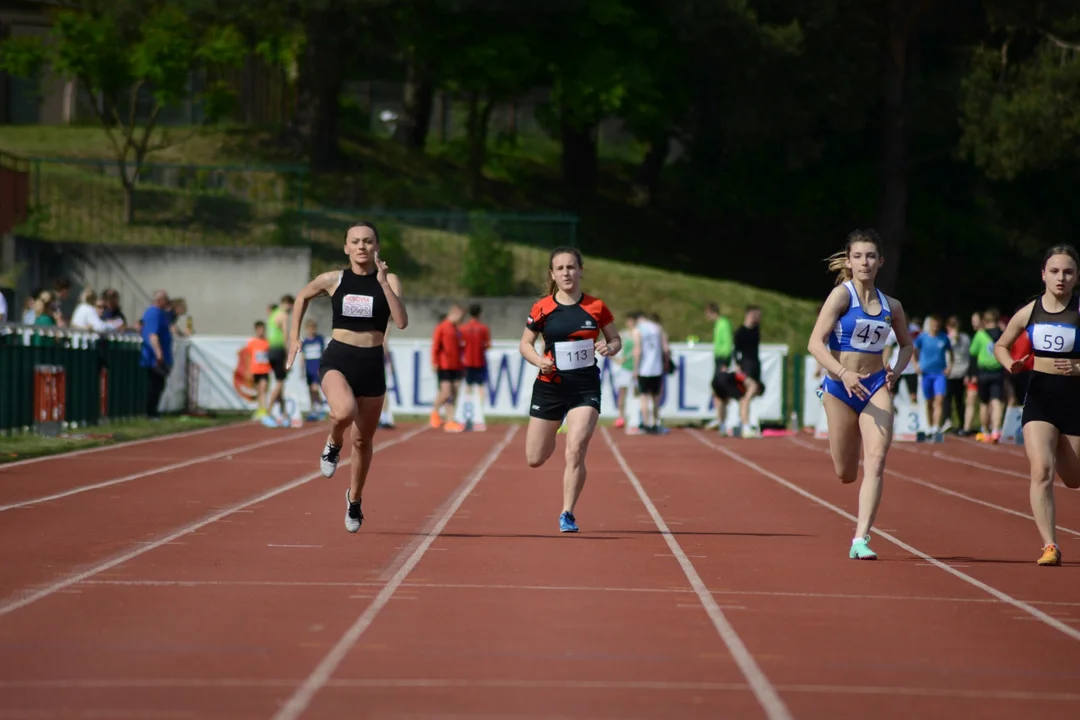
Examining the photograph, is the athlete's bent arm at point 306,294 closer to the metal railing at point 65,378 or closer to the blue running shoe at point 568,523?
the blue running shoe at point 568,523

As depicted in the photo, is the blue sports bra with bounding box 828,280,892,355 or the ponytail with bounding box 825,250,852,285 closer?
the blue sports bra with bounding box 828,280,892,355

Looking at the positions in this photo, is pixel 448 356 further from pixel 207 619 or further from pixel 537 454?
pixel 207 619

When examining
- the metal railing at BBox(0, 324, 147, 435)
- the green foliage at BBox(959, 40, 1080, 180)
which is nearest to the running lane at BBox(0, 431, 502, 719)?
the metal railing at BBox(0, 324, 147, 435)

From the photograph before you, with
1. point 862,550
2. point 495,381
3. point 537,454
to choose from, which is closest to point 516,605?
point 862,550

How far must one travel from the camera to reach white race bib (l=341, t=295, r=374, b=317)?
1091cm

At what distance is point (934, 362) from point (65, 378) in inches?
549

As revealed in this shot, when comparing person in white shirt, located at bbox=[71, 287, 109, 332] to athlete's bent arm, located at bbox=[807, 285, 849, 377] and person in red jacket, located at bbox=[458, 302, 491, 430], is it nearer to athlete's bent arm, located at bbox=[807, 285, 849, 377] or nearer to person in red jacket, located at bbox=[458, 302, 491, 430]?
person in red jacket, located at bbox=[458, 302, 491, 430]

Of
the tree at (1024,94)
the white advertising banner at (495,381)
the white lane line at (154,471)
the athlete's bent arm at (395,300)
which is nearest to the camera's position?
the athlete's bent arm at (395,300)

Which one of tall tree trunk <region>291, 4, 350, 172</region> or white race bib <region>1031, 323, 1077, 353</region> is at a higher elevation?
tall tree trunk <region>291, 4, 350, 172</region>

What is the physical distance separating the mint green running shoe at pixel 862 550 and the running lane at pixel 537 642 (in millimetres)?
1170

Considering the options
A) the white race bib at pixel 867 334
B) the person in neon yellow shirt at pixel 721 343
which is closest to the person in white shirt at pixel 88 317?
the person in neon yellow shirt at pixel 721 343

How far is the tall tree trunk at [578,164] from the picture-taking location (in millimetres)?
55156

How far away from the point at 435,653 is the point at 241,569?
111 inches

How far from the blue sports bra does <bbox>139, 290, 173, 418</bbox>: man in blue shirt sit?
60.0 ft
